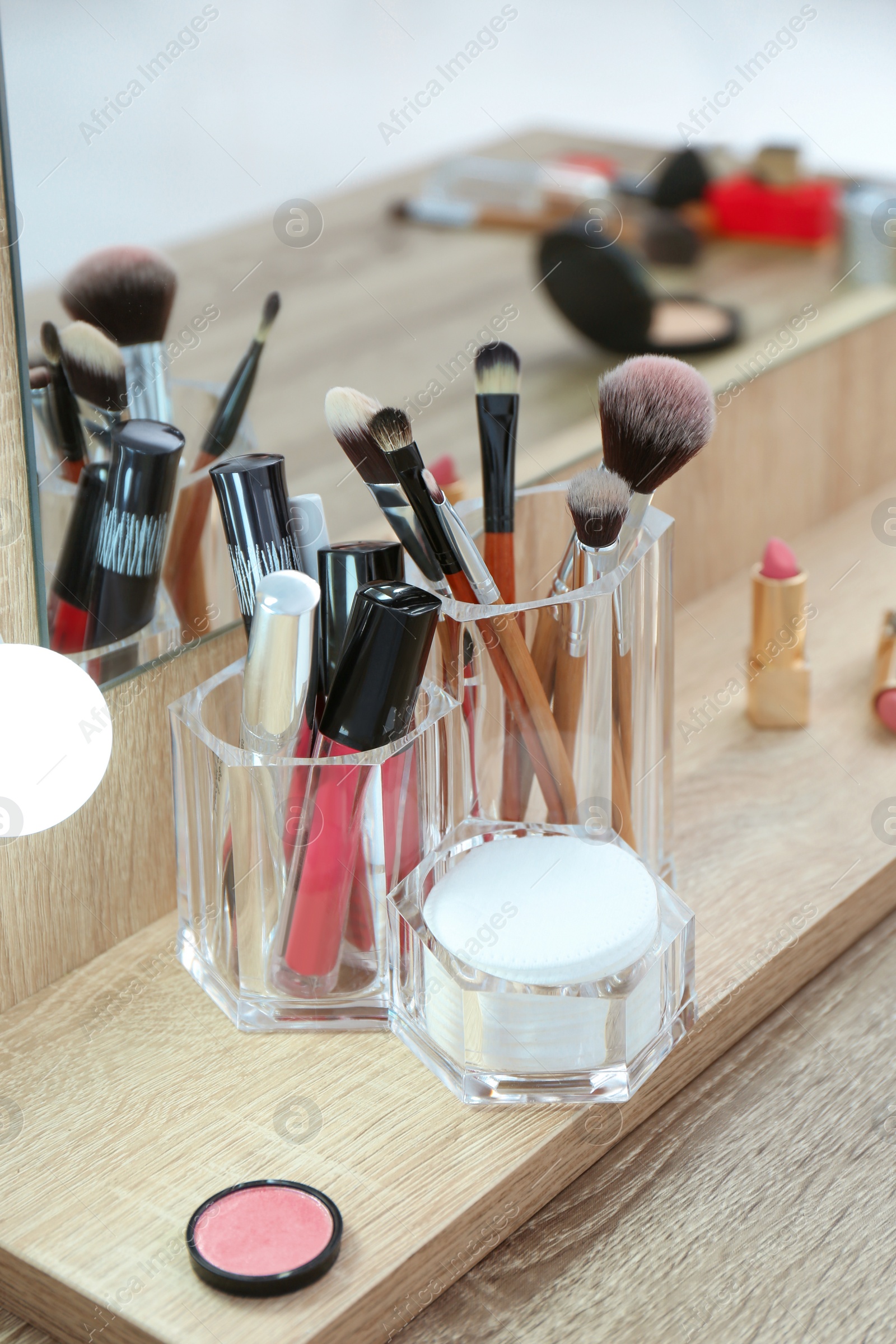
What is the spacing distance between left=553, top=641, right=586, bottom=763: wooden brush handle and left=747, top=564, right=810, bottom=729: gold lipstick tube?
169 millimetres

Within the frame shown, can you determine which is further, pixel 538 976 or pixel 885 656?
pixel 885 656

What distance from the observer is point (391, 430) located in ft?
1.18

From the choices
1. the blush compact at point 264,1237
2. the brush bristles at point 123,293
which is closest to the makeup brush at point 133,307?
the brush bristles at point 123,293

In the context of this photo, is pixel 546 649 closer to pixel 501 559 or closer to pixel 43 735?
pixel 501 559

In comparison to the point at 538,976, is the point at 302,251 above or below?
above

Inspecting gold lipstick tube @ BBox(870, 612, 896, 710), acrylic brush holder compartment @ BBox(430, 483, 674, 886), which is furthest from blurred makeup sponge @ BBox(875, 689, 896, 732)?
acrylic brush holder compartment @ BBox(430, 483, 674, 886)

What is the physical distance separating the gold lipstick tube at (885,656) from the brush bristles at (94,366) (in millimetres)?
319

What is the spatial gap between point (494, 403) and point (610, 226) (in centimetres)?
30

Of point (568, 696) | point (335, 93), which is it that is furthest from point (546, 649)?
point (335, 93)

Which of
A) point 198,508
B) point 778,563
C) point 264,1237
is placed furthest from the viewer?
point 778,563

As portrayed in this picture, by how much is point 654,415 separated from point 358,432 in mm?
82

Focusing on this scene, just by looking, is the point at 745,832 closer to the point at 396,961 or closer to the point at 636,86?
Answer: the point at 396,961

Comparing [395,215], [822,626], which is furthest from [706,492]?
[395,215]

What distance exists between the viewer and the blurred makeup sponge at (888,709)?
54 centimetres
